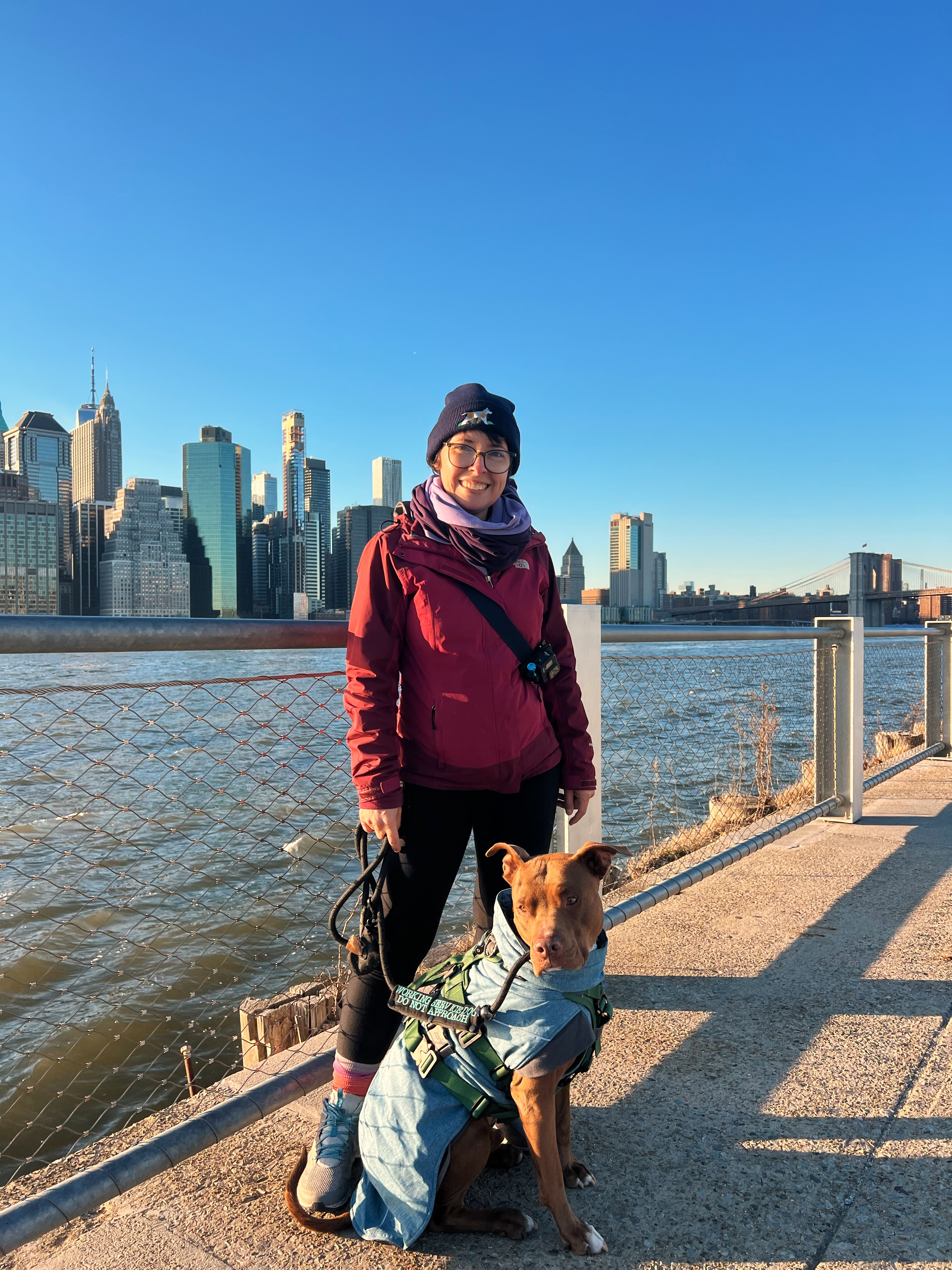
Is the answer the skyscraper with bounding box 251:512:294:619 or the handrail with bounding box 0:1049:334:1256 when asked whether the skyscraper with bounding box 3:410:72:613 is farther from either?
the handrail with bounding box 0:1049:334:1256

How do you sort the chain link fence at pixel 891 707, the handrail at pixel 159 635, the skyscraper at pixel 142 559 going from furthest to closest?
the skyscraper at pixel 142 559 < the chain link fence at pixel 891 707 < the handrail at pixel 159 635

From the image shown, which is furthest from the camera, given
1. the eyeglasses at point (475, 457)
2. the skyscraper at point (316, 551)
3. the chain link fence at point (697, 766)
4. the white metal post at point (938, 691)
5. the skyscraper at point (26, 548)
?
the skyscraper at point (316, 551)

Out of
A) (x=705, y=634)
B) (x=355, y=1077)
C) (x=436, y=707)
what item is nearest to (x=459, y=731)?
(x=436, y=707)

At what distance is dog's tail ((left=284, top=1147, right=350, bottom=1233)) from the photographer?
1.78 metres

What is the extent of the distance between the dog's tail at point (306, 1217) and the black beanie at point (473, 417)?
176 cm

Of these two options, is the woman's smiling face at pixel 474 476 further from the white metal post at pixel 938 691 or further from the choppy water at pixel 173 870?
the white metal post at pixel 938 691

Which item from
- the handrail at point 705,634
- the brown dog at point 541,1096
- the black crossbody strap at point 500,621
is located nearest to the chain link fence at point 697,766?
the handrail at point 705,634

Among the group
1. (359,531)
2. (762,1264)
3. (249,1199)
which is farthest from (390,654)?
(359,531)

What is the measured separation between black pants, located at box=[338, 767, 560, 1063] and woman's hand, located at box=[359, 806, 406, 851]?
65mm

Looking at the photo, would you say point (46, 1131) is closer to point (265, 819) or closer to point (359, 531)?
point (265, 819)

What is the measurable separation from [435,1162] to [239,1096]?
621 millimetres

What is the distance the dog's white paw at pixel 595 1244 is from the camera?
1702 mm

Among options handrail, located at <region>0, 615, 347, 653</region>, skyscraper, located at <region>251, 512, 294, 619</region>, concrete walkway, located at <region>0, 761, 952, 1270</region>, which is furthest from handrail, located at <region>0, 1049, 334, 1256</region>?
skyscraper, located at <region>251, 512, 294, 619</region>

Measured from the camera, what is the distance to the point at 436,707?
1.99 metres
